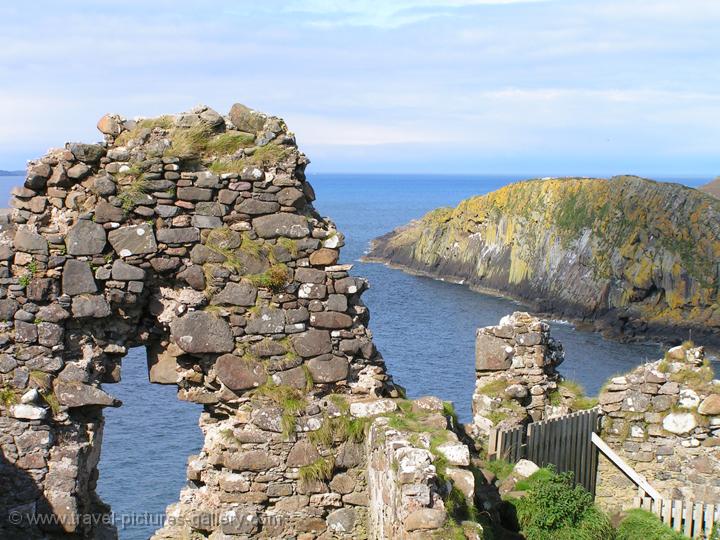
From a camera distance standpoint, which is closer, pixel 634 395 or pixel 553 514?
pixel 553 514

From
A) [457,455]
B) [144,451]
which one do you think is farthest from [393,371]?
[457,455]

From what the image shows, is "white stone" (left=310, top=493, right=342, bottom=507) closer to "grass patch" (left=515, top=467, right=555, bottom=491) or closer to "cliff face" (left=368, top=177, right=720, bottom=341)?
"grass patch" (left=515, top=467, right=555, bottom=491)

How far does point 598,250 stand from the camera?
78062 millimetres

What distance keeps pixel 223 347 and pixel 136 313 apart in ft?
3.60

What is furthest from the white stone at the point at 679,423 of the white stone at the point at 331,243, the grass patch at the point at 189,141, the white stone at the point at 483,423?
the grass patch at the point at 189,141

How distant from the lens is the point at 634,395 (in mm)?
12617

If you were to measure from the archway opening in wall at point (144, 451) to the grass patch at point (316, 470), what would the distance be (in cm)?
1049

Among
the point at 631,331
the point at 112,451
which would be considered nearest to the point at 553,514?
the point at 112,451

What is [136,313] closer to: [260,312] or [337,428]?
[260,312]

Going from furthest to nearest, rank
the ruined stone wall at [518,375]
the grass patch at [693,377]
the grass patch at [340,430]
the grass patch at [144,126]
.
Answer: the ruined stone wall at [518,375], the grass patch at [693,377], the grass patch at [144,126], the grass patch at [340,430]

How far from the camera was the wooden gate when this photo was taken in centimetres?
1132

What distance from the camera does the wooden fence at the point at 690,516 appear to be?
38.0ft

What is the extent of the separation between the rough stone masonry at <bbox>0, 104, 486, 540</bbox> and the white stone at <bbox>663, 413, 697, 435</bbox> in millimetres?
4309

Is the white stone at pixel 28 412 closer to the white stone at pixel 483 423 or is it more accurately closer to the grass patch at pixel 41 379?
the grass patch at pixel 41 379
